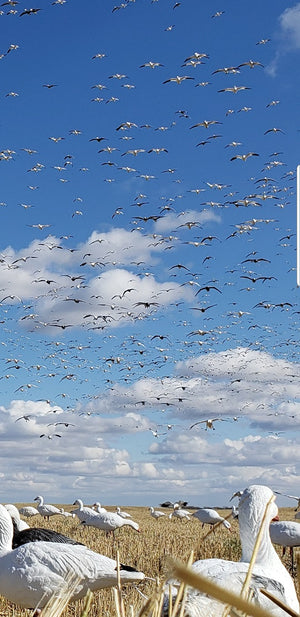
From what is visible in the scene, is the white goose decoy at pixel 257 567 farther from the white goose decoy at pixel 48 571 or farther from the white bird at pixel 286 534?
the white bird at pixel 286 534

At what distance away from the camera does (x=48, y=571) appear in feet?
25.7

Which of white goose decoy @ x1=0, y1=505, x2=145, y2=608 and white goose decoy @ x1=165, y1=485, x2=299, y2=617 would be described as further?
white goose decoy @ x1=0, y1=505, x2=145, y2=608

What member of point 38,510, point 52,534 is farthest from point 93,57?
point 52,534

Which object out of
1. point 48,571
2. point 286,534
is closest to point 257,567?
point 48,571

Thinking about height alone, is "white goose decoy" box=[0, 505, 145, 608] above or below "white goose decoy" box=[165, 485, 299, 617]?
below

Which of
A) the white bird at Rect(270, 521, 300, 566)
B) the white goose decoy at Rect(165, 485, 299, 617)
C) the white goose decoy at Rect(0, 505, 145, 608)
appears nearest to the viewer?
the white goose decoy at Rect(165, 485, 299, 617)

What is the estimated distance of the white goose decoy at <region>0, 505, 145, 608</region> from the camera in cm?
779

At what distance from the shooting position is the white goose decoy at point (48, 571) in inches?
307

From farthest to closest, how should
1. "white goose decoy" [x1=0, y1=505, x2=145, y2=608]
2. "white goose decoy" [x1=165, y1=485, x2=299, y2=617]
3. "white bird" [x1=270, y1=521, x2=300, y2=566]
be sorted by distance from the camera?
"white bird" [x1=270, y1=521, x2=300, y2=566] → "white goose decoy" [x1=0, y1=505, x2=145, y2=608] → "white goose decoy" [x1=165, y1=485, x2=299, y2=617]

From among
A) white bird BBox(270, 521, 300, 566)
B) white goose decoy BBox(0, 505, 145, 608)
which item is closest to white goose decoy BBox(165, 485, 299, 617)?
white goose decoy BBox(0, 505, 145, 608)

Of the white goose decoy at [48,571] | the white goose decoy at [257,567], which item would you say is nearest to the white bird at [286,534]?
the white goose decoy at [48,571]

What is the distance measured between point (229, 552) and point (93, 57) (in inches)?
1187

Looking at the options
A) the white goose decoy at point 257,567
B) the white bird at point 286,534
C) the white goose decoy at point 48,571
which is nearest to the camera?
the white goose decoy at point 257,567

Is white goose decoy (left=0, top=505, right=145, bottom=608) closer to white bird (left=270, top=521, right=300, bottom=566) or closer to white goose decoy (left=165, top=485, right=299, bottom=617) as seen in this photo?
white goose decoy (left=165, top=485, right=299, bottom=617)
